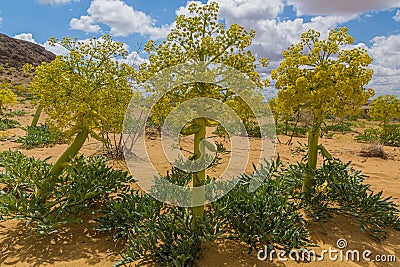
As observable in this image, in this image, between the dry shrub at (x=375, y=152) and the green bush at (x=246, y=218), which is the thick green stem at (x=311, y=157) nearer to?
the green bush at (x=246, y=218)

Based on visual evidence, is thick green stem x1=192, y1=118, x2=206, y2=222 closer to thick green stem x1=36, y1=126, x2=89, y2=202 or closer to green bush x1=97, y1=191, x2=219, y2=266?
green bush x1=97, y1=191, x2=219, y2=266

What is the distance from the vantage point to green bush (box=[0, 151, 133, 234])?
3.65 meters

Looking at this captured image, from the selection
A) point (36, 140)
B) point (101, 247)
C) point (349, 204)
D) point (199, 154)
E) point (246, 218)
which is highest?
point (199, 154)

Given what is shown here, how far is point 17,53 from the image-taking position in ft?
213

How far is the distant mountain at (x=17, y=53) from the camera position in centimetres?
6008

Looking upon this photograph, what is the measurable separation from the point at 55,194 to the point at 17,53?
243ft

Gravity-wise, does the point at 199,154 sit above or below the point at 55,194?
above

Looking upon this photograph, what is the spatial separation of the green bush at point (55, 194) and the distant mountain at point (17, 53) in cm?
6282

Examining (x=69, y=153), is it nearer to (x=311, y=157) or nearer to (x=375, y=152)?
(x=311, y=157)

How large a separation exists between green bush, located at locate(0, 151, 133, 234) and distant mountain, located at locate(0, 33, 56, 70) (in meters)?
62.8

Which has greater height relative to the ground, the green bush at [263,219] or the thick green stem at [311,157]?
the thick green stem at [311,157]

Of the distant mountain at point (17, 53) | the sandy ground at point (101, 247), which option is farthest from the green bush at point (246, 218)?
the distant mountain at point (17, 53)

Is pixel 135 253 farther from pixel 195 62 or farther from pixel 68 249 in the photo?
pixel 195 62

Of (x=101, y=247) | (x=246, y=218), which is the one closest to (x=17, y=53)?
(x=101, y=247)
